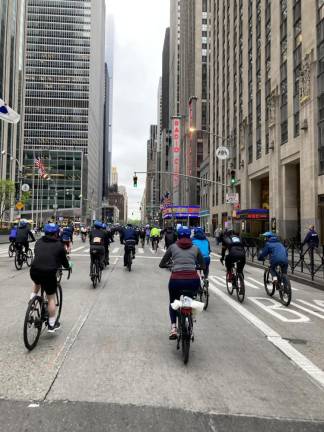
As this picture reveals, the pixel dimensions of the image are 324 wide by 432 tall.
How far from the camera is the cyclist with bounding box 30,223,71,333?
6.11 metres

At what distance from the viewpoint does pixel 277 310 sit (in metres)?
9.02

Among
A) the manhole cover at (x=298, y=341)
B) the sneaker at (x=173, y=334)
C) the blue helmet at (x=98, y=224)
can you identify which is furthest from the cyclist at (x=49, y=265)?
the blue helmet at (x=98, y=224)

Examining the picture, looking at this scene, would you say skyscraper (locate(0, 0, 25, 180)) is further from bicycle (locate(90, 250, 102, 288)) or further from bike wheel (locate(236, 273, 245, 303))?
bike wheel (locate(236, 273, 245, 303))

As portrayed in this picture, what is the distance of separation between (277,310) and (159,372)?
5.08m

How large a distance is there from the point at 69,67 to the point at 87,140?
1142 inches

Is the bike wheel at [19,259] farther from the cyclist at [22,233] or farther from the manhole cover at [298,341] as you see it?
the manhole cover at [298,341]

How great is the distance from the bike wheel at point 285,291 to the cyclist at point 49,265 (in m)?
6.01

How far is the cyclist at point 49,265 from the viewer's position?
6109 millimetres

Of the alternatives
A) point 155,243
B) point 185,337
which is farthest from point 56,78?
point 185,337

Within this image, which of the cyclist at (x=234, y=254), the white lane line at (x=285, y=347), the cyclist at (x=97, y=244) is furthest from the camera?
the cyclist at (x=97, y=244)

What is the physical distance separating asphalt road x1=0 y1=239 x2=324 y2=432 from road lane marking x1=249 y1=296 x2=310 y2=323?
0.03 meters

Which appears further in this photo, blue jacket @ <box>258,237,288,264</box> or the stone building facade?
the stone building facade

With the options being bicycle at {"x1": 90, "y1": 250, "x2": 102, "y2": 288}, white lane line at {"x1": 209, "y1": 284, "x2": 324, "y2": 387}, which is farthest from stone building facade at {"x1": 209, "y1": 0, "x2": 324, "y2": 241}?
white lane line at {"x1": 209, "y1": 284, "x2": 324, "y2": 387}

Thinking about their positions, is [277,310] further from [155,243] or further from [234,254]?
[155,243]
